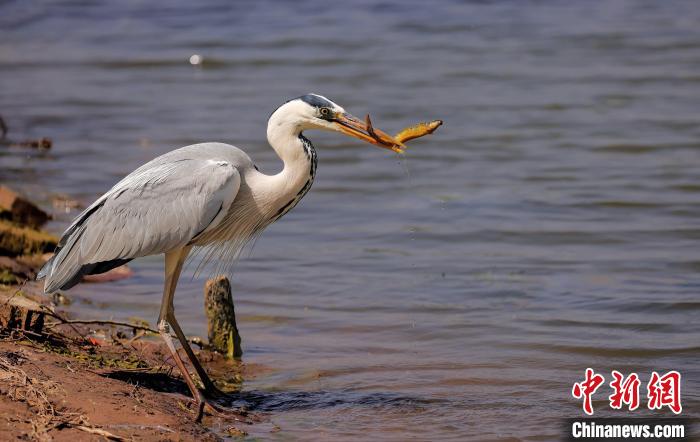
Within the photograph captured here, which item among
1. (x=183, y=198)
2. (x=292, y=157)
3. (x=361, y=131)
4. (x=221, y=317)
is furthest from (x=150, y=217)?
(x=361, y=131)

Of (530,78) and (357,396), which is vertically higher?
(530,78)

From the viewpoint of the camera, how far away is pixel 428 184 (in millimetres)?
12305

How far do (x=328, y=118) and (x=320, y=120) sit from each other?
5 cm

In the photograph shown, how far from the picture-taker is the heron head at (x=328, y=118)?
6816mm

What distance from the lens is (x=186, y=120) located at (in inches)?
609

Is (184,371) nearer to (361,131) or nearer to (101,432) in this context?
(101,432)

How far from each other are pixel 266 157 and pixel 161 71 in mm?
6182

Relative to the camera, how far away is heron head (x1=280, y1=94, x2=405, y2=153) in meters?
Result: 6.82

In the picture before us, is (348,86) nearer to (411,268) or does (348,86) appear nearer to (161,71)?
(161,71)

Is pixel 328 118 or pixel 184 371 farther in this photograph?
pixel 328 118

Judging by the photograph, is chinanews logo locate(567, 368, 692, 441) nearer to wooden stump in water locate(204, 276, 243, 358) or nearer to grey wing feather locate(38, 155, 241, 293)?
wooden stump in water locate(204, 276, 243, 358)

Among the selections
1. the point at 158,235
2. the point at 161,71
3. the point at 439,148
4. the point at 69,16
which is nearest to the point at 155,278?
the point at 158,235

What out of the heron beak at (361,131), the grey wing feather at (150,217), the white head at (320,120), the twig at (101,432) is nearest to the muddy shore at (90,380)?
the twig at (101,432)

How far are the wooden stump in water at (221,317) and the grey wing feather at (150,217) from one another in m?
0.69
